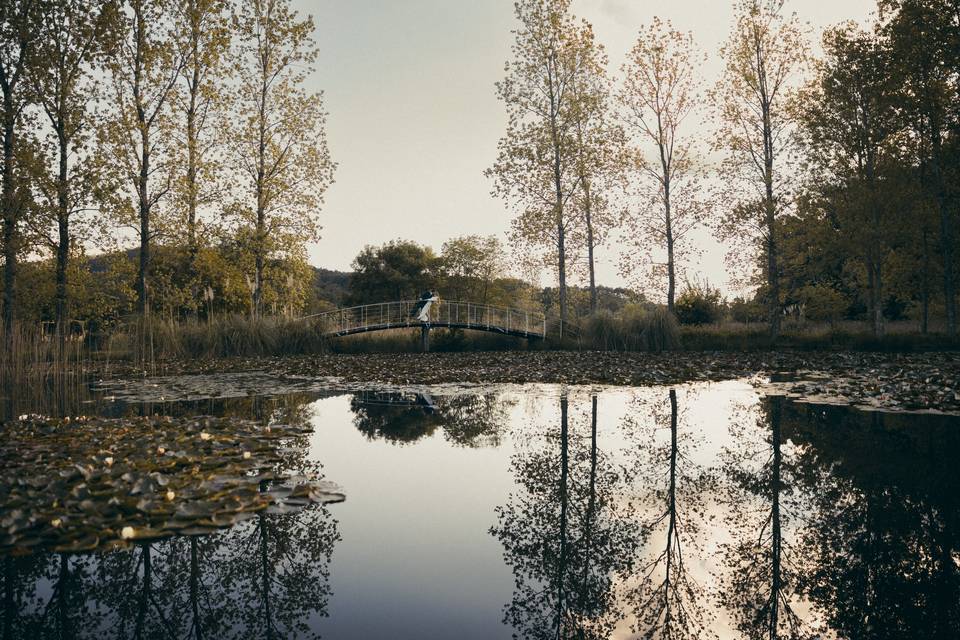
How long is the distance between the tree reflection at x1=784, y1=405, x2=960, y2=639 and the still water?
12 millimetres

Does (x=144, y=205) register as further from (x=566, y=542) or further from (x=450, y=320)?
(x=566, y=542)

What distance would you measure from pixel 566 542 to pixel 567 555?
169 millimetres

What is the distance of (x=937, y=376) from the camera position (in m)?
9.00

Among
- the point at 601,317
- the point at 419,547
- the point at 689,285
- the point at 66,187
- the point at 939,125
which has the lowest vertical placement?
the point at 419,547

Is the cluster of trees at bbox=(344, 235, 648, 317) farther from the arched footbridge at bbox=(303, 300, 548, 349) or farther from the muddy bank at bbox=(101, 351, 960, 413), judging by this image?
the muddy bank at bbox=(101, 351, 960, 413)

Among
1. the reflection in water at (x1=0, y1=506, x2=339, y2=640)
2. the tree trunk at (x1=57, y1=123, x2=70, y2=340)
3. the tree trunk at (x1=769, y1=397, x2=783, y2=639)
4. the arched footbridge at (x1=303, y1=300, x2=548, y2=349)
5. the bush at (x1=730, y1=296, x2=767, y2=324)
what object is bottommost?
the reflection in water at (x1=0, y1=506, x2=339, y2=640)

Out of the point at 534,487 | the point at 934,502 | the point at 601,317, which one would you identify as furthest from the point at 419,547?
the point at 601,317

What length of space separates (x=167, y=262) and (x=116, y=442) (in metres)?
19.1

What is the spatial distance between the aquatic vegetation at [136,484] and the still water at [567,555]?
0.49 feet

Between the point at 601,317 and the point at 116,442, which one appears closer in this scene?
the point at 116,442

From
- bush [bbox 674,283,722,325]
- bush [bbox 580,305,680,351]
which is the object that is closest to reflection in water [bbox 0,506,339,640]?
bush [bbox 580,305,680,351]

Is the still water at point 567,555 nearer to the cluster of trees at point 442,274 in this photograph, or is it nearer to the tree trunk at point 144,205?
the tree trunk at point 144,205

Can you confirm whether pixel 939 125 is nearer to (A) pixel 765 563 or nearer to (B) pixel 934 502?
(B) pixel 934 502

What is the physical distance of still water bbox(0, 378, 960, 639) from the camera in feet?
7.21
